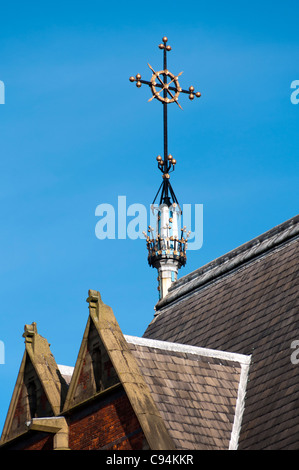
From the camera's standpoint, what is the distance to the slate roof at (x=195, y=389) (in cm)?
3031

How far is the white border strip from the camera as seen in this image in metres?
32.5

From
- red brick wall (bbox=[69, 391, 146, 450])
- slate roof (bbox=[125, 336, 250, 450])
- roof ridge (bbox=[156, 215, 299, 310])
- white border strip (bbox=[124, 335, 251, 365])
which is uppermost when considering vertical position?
roof ridge (bbox=[156, 215, 299, 310])

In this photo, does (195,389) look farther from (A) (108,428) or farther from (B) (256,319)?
(B) (256,319)

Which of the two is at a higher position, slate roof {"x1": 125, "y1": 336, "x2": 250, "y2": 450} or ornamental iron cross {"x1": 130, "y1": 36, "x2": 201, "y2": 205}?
ornamental iron cross {"x1": 130, "y1": 36, "x2": 201, "y2": 205}

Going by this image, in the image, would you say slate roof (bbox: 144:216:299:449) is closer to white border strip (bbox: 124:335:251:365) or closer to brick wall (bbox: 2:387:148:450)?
white border strip (bbox: 124:335:251:365)

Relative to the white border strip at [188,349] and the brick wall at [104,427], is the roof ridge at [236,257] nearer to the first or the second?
the white border strip at [188,349]

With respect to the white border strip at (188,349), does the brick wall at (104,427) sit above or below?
below

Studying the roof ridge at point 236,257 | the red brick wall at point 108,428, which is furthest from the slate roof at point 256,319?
the red brick wall at point 108,428

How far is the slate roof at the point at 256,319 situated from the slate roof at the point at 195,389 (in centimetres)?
37

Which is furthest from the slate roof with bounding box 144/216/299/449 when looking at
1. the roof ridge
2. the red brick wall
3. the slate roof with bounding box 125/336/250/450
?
the red brick wall

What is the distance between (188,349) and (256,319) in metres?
3.12

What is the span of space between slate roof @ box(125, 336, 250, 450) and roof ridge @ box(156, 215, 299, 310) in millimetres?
5262
